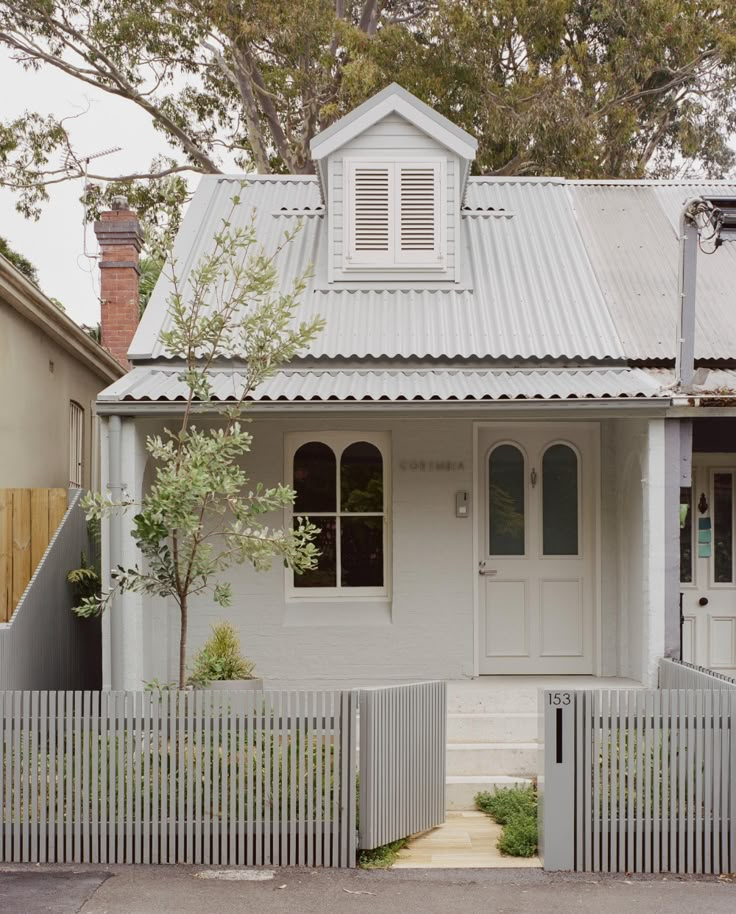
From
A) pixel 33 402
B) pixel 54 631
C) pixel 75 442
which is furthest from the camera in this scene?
pixel 75 442

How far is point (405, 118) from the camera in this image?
1166 cm

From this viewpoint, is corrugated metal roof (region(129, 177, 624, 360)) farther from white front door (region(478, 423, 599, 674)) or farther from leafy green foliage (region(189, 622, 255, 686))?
leafy green foliage (region(189, 622, 255, 686))

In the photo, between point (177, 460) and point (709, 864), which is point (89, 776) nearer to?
point (177, 460)

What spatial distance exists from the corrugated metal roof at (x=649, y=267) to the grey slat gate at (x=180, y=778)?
4990 mm

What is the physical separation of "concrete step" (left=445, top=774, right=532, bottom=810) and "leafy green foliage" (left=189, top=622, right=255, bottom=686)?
191 centimetres

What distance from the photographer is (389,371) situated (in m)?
9.97

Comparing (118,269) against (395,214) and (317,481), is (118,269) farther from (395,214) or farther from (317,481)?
(317,481)

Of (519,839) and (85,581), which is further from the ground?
(85,581)

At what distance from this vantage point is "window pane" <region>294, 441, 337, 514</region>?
10.5 m

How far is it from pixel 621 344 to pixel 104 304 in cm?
914

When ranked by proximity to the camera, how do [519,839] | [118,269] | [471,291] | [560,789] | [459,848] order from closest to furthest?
[560,789]
[519,839]
[459,848]
[471,291]
[118,269]

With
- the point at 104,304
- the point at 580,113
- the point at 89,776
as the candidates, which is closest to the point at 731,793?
the point at 89,776

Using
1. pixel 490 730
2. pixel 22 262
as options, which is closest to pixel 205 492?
pixel 490 730

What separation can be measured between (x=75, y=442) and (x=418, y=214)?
6.34 metres
